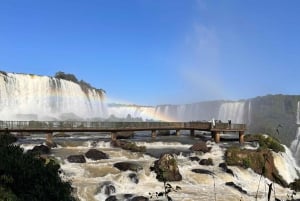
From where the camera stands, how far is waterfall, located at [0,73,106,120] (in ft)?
220

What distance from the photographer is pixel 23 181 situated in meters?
11.3

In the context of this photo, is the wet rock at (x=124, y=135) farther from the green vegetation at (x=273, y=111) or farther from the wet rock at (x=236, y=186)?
the green vegetation at (x=273, y=111)

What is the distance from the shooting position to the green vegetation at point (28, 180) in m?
10.7

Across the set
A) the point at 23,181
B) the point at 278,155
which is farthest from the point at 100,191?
the point at 278,155

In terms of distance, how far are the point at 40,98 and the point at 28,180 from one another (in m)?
63.2

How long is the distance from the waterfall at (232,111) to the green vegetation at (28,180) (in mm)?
75250

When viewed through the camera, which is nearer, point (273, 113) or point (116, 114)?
point (273, 113)

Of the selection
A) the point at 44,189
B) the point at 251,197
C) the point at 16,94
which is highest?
the point at 16,94

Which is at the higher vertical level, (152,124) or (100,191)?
(152,124)

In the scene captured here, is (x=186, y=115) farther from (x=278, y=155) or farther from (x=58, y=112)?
(x=278, y=155)

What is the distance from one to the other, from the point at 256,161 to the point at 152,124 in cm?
1512

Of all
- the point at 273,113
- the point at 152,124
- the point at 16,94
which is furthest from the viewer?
the point at 273,113

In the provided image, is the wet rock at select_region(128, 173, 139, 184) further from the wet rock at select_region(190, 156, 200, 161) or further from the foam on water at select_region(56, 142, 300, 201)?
the wet rock at select_region(190, 156, 200, 161)

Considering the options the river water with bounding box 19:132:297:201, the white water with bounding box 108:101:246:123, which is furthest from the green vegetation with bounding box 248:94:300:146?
the river water with bounding box 19:132:297:201
